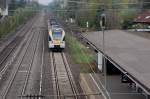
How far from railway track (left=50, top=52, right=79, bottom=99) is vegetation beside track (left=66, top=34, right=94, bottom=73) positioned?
3.50ft

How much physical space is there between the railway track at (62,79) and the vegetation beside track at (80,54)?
107 cm

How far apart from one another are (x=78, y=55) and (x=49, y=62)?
4.35 meters

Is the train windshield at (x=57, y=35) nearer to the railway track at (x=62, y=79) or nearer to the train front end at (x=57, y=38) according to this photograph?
the train front end at (x=57, y=38)

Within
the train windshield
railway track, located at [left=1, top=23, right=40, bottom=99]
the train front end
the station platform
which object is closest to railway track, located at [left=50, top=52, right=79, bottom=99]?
railway track, located at [left=1, top=23, right=40, bottom=99]

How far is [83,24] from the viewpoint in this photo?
231 ft

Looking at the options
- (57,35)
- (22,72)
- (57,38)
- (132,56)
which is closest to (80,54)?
(57,38)

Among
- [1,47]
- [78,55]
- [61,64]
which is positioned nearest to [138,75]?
[61,64]

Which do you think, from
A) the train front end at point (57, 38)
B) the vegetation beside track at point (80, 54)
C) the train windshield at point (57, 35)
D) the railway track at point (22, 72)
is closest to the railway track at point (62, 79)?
the vegetation beside track at point (80, 54)

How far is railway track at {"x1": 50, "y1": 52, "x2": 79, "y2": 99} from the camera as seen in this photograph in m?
25.1

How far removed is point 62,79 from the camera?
99.2 ft

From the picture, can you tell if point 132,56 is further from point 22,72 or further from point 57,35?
point 57,35

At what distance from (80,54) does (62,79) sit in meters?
12.4

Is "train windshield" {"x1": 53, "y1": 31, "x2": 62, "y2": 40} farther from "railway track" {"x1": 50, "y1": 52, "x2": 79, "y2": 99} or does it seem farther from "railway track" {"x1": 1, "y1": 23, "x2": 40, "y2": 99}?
"railway track" {"x1": 50, "y1": 52, "x2": 79, "y2": 99}

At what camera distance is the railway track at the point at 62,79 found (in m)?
25.1
